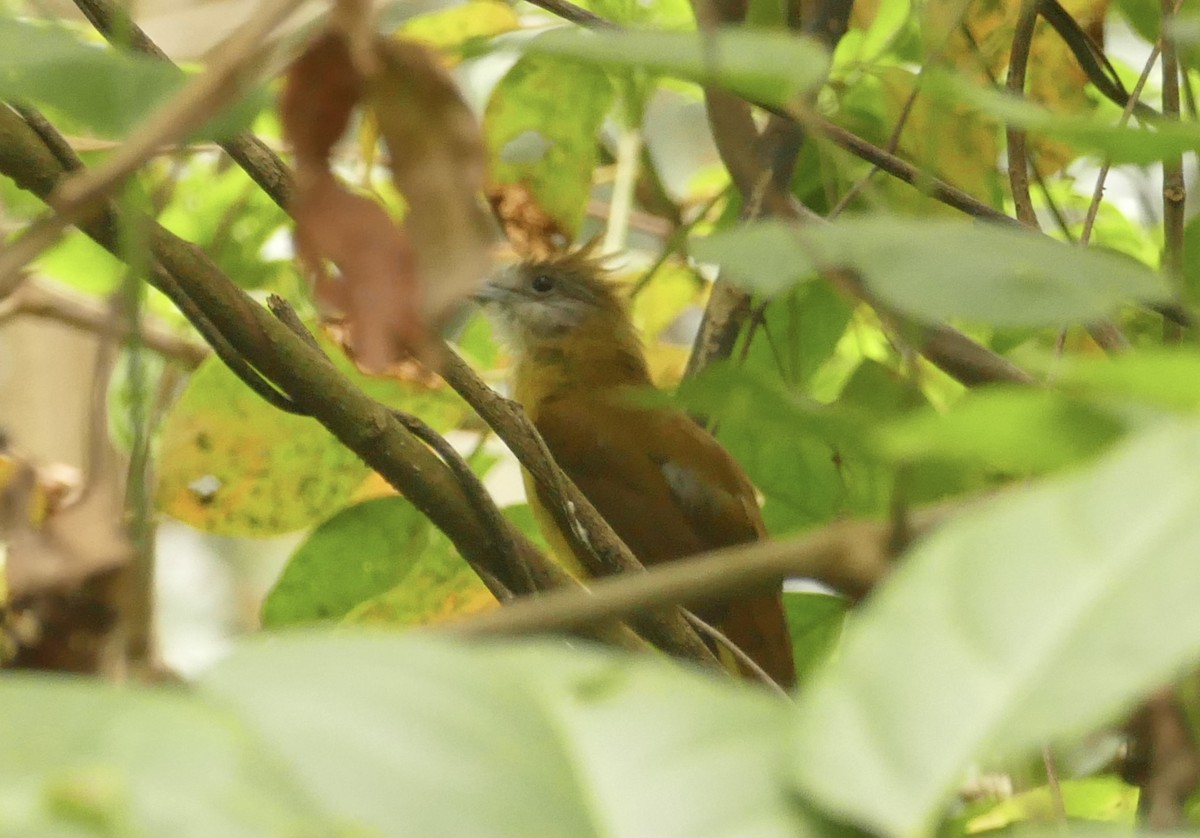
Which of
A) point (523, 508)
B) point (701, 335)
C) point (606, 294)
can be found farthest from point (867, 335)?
point (606, 294)

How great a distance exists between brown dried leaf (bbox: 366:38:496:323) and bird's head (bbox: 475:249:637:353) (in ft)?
8.37

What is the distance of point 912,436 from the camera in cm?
45

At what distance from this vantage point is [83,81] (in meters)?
0.56

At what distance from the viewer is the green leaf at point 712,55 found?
54cm

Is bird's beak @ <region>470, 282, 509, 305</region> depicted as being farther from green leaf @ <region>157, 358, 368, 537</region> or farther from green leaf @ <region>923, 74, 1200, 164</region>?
green leaf @ <region>923, 74, 1200, 164</region>

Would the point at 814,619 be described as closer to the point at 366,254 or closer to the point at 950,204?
the point at 950,204

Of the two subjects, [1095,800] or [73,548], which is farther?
[1095,800]

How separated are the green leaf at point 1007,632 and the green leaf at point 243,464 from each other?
1193 millimetres

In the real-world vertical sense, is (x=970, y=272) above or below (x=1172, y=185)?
above

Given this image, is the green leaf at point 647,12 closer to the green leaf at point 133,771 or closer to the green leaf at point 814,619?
the green leaf at point 814,619

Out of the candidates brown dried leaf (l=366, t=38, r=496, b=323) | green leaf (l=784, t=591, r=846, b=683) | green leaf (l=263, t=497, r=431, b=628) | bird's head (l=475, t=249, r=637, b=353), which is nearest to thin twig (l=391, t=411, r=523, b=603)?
green leaf (l=263, t=497, r=431, b=628)

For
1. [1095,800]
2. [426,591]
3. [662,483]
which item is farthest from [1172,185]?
[662,483]

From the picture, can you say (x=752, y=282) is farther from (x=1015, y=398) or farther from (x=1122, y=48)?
(x=1122, y=48)

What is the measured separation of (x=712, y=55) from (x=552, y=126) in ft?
4.39
